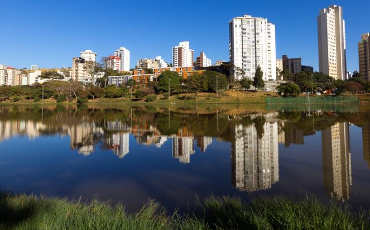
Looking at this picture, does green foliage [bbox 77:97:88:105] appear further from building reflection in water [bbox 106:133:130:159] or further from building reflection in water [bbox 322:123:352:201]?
building reflection in water [bbox 322:123:352:201]

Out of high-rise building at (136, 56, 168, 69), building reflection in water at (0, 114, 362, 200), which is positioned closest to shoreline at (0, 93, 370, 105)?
building reflection in water at (0, 114, 362, 200)

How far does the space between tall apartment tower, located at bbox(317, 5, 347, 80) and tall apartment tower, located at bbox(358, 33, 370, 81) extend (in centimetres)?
706

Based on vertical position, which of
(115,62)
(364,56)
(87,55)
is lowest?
(364,56)

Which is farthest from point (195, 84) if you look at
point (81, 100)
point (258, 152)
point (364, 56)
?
point (364, 56)

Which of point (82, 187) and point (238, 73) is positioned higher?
point (238, 73)

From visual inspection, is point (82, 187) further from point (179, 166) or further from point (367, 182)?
point (367, 182)

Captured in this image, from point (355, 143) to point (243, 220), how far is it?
8.21 metres

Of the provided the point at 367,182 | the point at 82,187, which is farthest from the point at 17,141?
the point at 367,182

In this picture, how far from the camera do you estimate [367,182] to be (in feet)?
17.0

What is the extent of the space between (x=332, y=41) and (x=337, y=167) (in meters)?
140

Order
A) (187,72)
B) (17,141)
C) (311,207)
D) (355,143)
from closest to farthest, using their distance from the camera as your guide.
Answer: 1. (311,207)
2. (355,143)
3. (17,141)
4. (187,72)

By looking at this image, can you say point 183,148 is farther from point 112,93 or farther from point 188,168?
point 112,93

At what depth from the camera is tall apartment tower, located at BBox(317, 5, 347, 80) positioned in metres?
122

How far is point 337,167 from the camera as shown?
20.6 feet
